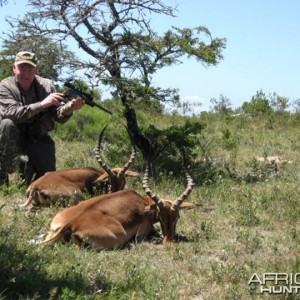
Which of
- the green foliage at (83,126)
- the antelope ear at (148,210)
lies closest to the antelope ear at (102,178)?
the antelope ear at (148,210)

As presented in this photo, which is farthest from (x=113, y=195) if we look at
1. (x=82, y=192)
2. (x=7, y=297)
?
(x=7, y=297)

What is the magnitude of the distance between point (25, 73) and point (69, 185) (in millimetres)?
1944

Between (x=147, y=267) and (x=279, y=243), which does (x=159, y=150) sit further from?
(x=147, y=267)

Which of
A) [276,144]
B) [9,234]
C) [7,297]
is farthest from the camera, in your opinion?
[276,144]

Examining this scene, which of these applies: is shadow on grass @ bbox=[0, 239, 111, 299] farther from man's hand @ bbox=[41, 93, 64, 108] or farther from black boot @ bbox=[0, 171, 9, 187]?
man's hand @ bbox=[41, 93, 64, 108]

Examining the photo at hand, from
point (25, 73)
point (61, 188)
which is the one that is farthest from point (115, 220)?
point (25, 73)

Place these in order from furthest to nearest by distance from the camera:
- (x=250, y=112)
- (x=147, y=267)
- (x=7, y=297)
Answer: (x=250, y=112), (x=147, y=267), (x=7, y=297)

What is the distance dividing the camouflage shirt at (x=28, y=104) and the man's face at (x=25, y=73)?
0.12m

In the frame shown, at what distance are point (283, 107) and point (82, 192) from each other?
47.1 feet

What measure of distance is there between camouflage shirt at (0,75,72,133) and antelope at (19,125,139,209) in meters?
0.91

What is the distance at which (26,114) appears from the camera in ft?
29.3

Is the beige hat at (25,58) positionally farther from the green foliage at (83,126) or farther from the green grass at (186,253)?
the green foliage at (83,126)

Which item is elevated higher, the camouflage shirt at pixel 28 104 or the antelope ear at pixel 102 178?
the camouflage shirt at pixel 28 104

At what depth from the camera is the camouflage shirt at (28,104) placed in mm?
8969
